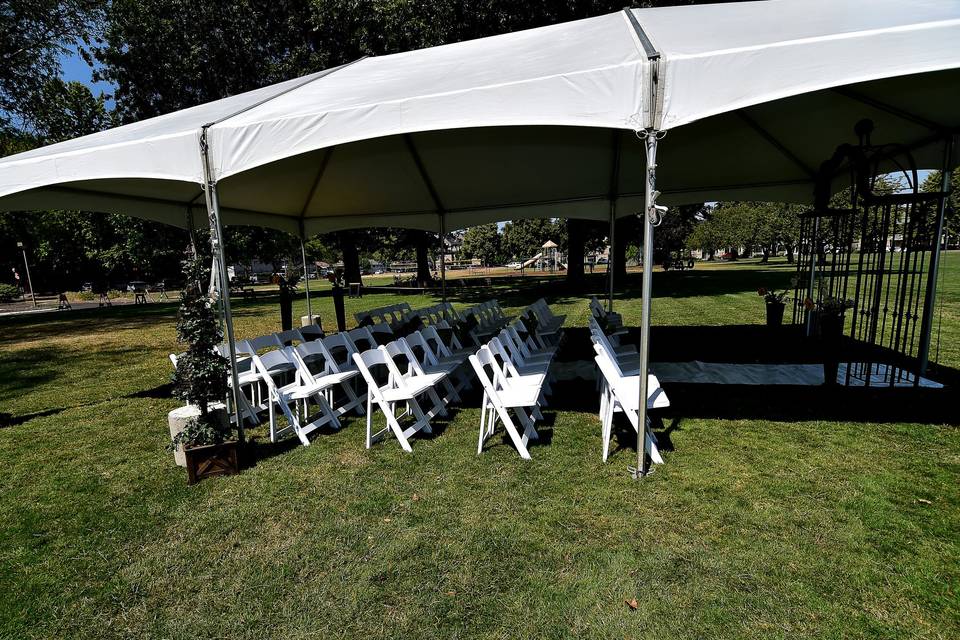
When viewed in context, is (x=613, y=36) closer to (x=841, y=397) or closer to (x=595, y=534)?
(x=595, y=534)

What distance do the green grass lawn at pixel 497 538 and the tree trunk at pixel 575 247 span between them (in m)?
14.0

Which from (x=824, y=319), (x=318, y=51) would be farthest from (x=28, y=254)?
(x=824, y=319)

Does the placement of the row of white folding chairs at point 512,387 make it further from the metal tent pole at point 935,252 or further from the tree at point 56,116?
the tree at point 56,116

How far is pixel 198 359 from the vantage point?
3.48 metres

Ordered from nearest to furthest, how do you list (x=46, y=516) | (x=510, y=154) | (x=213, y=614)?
(x=213, y=614), (x=46, y=516), (x=510, y=154)

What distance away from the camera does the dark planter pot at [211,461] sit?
11.5ft

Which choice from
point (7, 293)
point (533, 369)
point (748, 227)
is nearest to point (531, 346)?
point (533, 369)

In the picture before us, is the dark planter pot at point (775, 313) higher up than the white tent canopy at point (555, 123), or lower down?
lower down

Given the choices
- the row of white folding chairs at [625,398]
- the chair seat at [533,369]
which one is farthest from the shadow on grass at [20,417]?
the row of white folding chairs at [625,398]

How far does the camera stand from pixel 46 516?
313 centimetres

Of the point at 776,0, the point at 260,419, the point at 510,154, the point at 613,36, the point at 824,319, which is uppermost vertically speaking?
the point at 776,0

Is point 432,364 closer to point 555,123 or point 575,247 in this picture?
point 555,123

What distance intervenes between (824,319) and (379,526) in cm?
457

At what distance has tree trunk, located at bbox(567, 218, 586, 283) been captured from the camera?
57.7 ft
